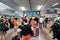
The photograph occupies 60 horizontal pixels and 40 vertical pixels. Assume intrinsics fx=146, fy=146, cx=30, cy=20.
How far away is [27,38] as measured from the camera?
646 centimetres

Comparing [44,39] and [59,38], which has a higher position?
[59,38]

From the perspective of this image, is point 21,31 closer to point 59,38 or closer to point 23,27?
point 23,27

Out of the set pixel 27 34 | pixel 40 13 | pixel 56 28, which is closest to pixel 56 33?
pixel 56 28

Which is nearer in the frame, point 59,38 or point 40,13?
point 59,38

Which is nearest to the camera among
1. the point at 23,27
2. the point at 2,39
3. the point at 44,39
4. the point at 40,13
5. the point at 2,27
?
the point at 23,27

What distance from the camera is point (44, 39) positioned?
10422 mm

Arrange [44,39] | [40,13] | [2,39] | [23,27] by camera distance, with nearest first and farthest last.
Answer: [23,27] → [2,39] → [44,39] → [40,13]

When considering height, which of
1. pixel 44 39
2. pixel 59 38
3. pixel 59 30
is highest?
pixel 59 30

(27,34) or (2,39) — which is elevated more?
(27,34)

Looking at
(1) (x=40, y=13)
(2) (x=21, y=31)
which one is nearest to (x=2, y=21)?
(2) (x=21, y=31)

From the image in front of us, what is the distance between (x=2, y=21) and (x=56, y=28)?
3.64m

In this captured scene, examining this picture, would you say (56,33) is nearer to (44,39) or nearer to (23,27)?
(23,27)

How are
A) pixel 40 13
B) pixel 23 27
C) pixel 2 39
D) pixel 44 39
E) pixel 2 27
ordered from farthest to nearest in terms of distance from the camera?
pixel 40 13
pixel 44 39
pixel 2 39
pixel 2 27
pixel 23 27

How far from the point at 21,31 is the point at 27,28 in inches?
11.4
